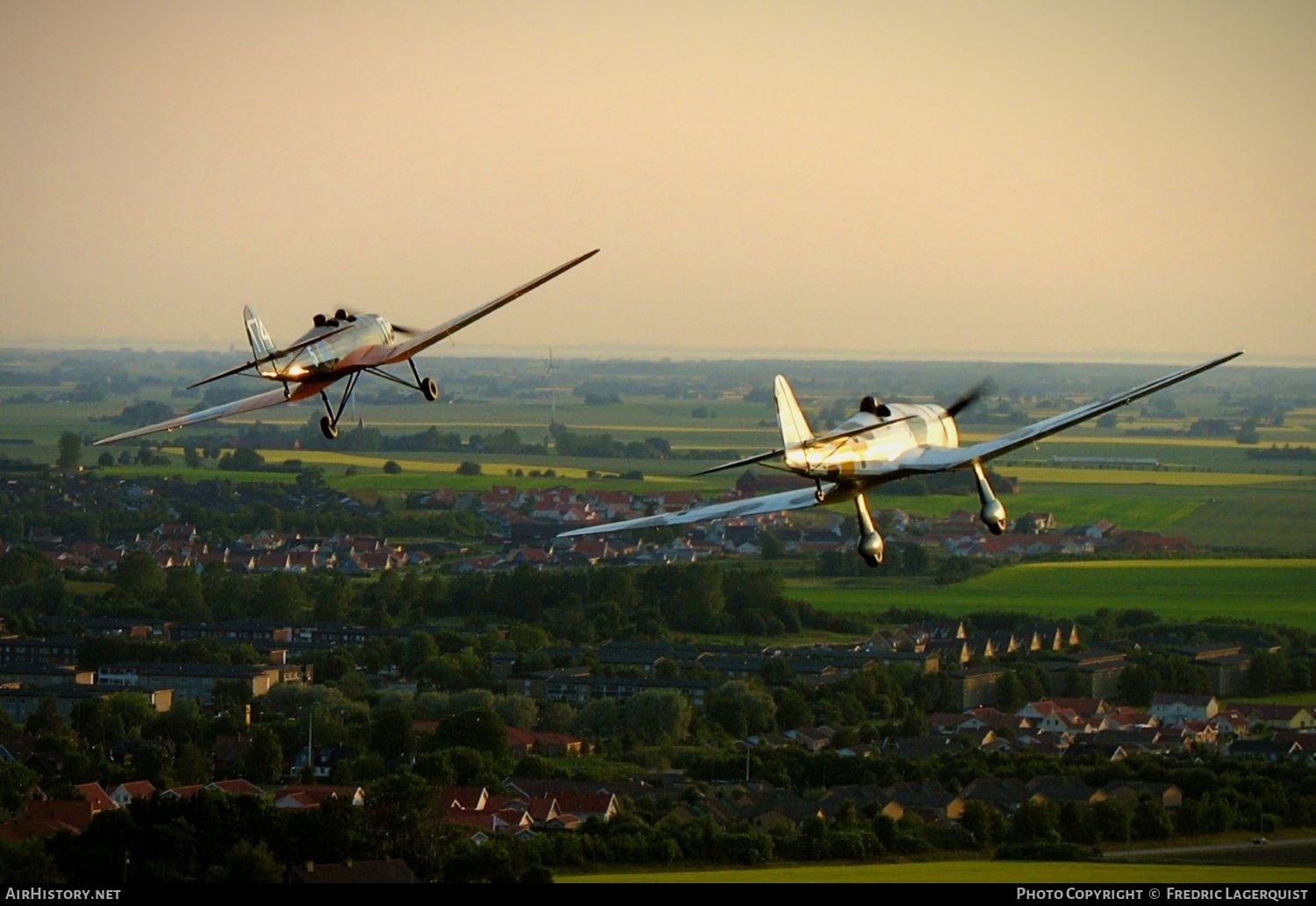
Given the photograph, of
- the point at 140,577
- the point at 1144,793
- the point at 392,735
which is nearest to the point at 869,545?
the point at 1144,793

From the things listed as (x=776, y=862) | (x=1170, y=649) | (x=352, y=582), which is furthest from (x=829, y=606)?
(x=776, y=862)

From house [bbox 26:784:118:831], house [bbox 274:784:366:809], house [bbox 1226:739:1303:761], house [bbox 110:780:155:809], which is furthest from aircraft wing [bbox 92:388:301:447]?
house [bbox 1226:739:1303:761]

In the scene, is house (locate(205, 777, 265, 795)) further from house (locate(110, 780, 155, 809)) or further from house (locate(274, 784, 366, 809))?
house (locate(110, 780, 155, 809))

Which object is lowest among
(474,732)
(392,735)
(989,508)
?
(392,735)

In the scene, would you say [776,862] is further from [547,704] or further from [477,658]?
[477,658]

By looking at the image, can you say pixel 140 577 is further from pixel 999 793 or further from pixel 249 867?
pixel 249 867

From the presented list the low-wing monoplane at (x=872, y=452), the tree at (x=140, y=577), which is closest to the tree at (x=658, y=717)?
the low-wing monoplane at (x=872, y=452)
